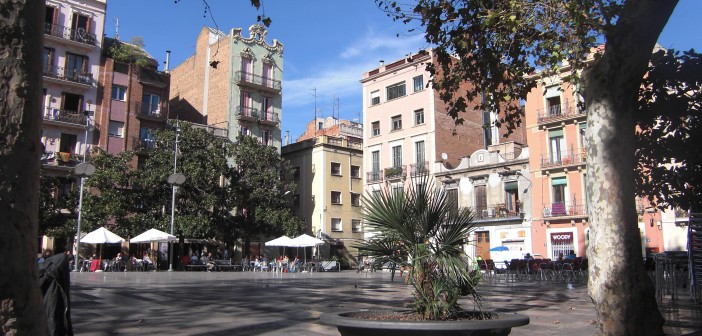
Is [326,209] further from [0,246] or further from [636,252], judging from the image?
[0,246]

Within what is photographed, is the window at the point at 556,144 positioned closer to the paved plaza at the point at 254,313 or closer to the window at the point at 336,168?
the window at the point at 336,168

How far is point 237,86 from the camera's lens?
49.6m

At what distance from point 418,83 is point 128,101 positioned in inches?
887

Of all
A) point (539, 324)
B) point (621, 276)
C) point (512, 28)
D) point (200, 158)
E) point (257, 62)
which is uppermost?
point (257, 62)

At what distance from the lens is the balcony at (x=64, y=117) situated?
1545 inches

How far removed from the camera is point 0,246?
3.15m

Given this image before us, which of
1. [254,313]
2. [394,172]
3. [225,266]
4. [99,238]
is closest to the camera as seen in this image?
[254,313]

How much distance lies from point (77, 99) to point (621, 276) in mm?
41710

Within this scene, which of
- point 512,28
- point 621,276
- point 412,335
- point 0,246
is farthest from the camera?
point 512,28

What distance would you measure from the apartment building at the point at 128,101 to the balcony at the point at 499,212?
24.3 m

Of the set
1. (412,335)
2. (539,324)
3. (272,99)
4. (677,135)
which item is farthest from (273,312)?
(272,99)

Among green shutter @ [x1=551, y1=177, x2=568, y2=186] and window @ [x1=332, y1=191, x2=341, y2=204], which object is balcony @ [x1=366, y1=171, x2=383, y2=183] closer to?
window @ [x1=332, y1=191, x2=341, y2=204]

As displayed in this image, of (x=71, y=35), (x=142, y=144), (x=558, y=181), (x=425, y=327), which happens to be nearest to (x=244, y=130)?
(x=142, y=144)

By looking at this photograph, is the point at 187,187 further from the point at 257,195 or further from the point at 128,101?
the point at 128,101
